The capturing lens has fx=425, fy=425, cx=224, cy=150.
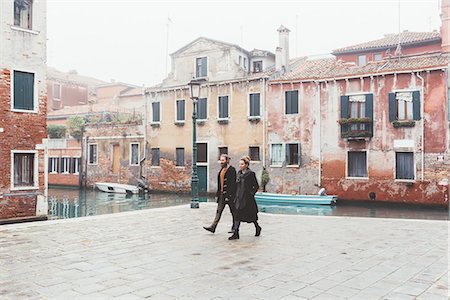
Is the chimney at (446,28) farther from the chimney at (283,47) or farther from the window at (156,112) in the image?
the window at (156,112)

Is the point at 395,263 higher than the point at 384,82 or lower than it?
lower

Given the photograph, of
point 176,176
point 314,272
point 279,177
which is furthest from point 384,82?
point 314,272

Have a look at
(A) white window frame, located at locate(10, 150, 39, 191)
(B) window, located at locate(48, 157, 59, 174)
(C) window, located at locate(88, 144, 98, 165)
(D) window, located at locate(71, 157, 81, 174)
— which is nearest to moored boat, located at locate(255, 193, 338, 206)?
(A) white window frame, located at locate(10, 150, 39, 191)

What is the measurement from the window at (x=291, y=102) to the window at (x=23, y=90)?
14876 mm

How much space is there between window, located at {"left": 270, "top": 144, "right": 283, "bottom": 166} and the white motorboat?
1001 centimetres

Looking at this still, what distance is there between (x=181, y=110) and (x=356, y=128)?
1194 centimetres

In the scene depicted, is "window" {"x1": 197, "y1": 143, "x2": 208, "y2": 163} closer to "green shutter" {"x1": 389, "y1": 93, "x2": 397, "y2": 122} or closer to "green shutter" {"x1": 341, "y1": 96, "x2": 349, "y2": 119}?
"green shutter" {"x1": 341, "y1": 96, "x2": 349, "y2": 119}

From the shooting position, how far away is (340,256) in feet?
20.7

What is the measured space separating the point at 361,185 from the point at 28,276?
64.9ft

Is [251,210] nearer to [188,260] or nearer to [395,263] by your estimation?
[188,260]

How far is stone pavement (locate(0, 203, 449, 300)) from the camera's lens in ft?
15.1

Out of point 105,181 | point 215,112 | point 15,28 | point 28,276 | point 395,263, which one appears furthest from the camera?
point 105,181

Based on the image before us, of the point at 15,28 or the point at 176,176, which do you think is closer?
the point at 15,28

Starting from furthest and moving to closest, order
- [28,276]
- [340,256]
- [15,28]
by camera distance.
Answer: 1. [15,28]
2. [340,256]
3. [28,276]
